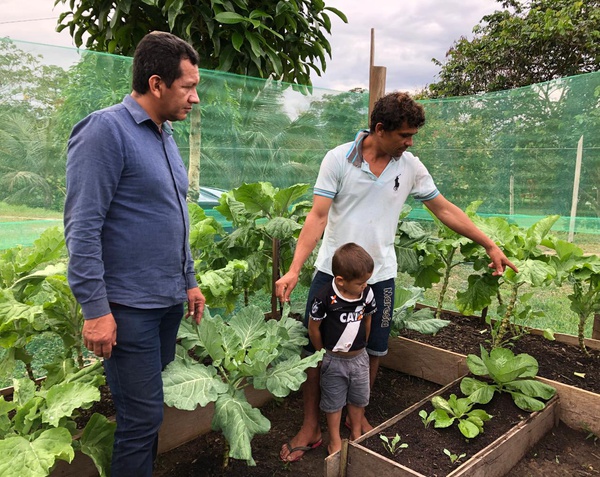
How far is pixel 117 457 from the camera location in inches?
70.5

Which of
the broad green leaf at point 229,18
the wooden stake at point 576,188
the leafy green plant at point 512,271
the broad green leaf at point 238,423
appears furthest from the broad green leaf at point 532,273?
the wooden stake at point 576,188

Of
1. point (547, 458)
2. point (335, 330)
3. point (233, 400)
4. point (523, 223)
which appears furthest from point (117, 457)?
point (523, 223)

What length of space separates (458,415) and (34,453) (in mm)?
1879

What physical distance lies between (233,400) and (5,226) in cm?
219

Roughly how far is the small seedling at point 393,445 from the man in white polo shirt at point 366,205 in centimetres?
42

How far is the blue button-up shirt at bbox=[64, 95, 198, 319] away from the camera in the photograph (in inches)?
60.8

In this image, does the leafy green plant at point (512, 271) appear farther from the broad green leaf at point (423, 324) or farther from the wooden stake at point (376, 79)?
the wooden stake at point (376, 79)

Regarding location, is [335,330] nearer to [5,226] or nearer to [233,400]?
[233,400]

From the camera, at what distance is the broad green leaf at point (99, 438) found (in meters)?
1.96

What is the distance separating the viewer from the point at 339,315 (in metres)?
2.29

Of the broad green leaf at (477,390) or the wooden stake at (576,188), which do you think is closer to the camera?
the broad green leaf at (477,390)

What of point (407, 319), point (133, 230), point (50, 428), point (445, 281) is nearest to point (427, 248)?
point (445, 281)

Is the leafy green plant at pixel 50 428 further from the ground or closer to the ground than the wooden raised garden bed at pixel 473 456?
further from the ground

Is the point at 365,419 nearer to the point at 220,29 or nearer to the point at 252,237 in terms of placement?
the point at 252,237
